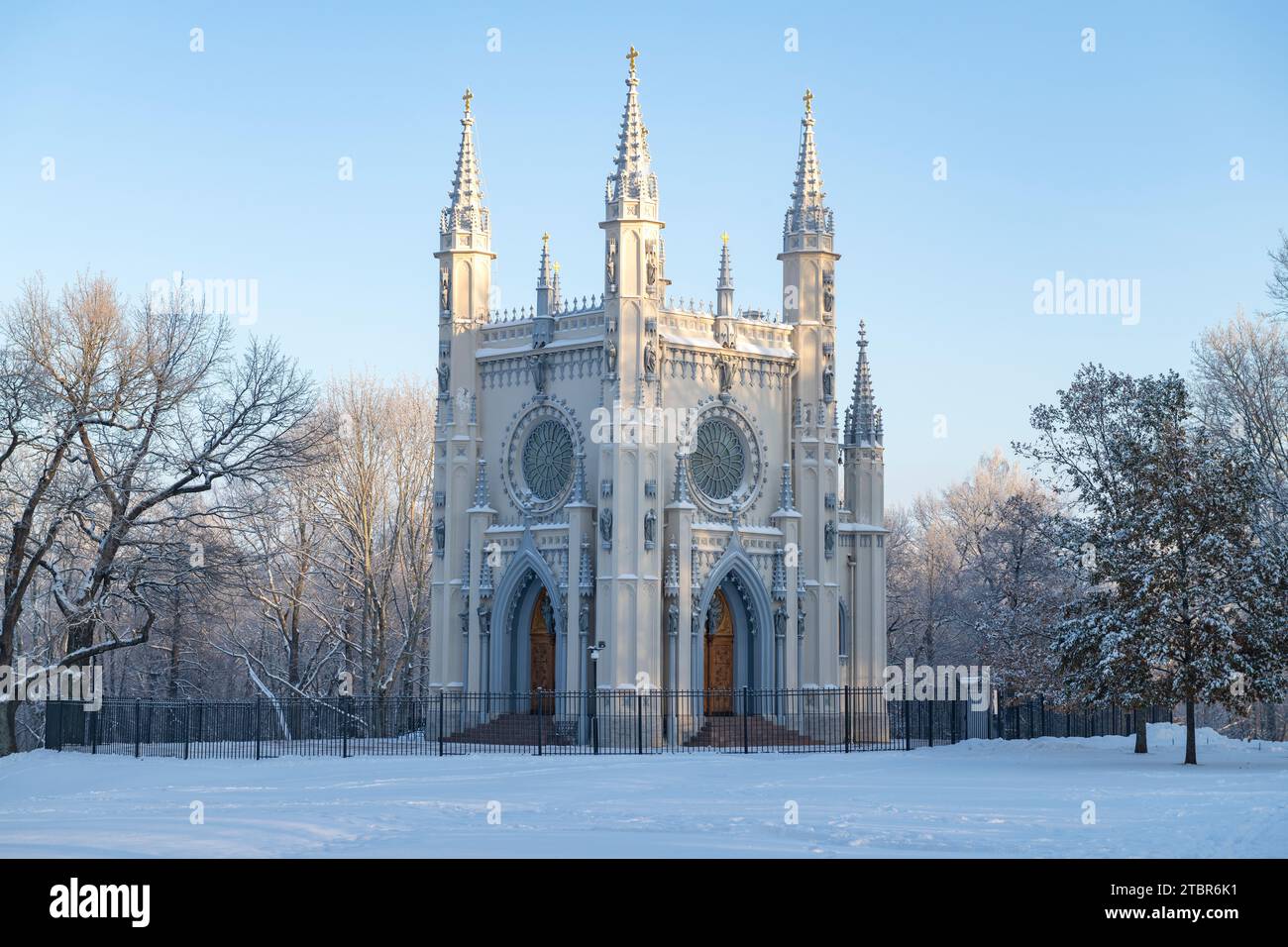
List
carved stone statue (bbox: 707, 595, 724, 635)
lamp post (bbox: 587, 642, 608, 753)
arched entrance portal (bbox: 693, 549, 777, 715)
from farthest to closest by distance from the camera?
1. carved stone statue (bbox: 707, 595, 724, 635)
2. arched entrance portal (bbox: 693, 549, 777, 715)
3. lamp post (bbox: 587, 642, 608, 753)

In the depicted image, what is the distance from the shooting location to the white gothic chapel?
151ft

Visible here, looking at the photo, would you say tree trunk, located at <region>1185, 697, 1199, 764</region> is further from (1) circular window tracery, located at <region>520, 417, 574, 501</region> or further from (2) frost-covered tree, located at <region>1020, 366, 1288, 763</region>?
(1) circular window tracery, located at <region>520, 417, 574, 501</region>

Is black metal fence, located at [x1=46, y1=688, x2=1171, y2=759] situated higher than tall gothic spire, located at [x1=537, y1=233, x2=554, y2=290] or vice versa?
tall gothic spire, located at [x1=537, y1=233, x2=554, y2=290]

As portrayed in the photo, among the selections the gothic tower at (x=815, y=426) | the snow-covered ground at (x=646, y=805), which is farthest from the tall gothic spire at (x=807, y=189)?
the snow-covered ground at (x=646, y=805)

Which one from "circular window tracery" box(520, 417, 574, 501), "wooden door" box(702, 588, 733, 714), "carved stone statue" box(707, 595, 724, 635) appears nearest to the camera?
"circular window tracery" box(520, 417, 574, 501)

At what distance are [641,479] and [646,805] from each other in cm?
2118

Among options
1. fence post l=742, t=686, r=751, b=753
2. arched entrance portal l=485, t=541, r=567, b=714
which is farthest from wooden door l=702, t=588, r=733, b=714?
arched entrance portal l=485, t=541, r=567, b=714

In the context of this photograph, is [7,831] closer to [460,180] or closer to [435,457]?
[435,457]

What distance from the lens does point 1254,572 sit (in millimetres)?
35375

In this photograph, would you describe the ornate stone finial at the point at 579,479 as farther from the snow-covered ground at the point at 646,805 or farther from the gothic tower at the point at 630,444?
the snow-covered ground at the point at 646,805

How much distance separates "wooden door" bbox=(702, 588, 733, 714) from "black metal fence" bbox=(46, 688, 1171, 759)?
1.81ft

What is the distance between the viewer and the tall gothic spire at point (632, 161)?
4681 cm

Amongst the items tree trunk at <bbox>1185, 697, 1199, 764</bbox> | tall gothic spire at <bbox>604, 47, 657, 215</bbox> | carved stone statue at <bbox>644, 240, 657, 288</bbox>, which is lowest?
tree trunk at <bbox>1185, 697, 1199, 764</bbox>
